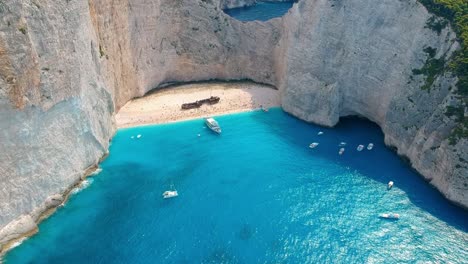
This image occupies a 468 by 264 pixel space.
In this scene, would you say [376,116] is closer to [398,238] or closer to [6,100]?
[398,238]

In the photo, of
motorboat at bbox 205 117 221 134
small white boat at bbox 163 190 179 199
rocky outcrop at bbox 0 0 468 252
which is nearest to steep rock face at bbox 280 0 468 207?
rocky outcrop at bbox 0 0 468 252

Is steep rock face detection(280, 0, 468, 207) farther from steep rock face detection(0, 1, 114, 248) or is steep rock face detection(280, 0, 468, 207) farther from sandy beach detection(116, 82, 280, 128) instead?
steep rock face detection(0, 1, 114, 248)

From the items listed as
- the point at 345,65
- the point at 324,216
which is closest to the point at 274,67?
the point at 345,65

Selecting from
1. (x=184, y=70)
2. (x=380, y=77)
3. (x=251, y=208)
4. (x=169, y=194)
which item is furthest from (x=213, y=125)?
(x=380, y=77)

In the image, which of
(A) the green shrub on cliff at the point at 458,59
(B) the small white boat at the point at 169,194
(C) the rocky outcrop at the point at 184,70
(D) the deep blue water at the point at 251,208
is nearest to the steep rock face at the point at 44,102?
(C) the rocky outcrop at the point at 184,70

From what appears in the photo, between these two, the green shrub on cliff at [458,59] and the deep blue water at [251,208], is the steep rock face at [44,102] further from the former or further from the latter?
the green shrub on cliff at [458,59]

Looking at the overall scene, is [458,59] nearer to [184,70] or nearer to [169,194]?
[169,194]
